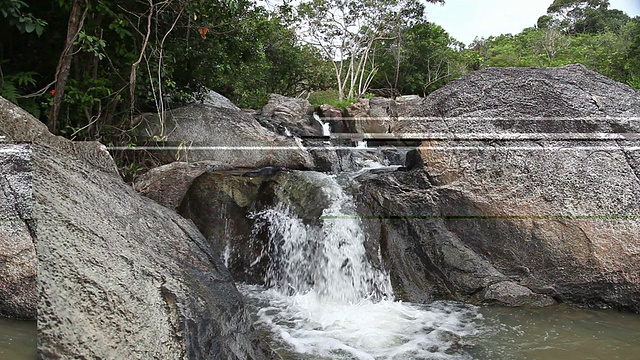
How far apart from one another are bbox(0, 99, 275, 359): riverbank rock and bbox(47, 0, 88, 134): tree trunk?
125 centimetres

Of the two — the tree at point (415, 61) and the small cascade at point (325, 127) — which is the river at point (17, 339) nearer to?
the small cascade at point (325, 127)

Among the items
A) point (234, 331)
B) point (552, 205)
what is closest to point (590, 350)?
point (552, 205)

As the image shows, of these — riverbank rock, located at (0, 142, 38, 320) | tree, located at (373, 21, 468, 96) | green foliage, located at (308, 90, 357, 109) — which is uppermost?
tree, located at (373, 21, 468, 96)

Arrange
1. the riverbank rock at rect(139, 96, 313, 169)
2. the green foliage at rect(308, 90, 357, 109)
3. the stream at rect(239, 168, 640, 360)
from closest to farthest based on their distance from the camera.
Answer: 1. the stream at rect(239, 168, 640, 360)
2. the riverbank rock at rect(139, 96, 313, 169)
3. the green foliage at rect(308, 90, 357, 109)

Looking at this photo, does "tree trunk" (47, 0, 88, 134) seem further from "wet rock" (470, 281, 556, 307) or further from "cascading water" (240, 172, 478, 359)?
"wet rock" (470, 281, 556, 307)

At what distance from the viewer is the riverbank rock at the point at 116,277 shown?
1.41 metres

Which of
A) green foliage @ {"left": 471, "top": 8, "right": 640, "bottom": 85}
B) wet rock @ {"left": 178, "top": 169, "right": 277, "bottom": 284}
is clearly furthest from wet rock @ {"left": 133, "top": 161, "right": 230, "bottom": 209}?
green foliage @ {"left": 471, "top": 8, "right": 640, "bottom": 85}

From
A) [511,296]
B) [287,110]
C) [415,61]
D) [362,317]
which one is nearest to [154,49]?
[362,317]

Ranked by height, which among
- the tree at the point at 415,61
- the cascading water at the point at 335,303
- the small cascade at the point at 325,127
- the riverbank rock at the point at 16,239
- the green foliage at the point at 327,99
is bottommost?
the cascading water at the point at 335,303

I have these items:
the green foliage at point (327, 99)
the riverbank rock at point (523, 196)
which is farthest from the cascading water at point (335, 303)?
the green foliage at point (327, 99)

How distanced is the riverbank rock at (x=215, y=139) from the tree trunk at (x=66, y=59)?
35.2 inches

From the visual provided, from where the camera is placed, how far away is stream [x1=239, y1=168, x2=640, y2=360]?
272 cm
